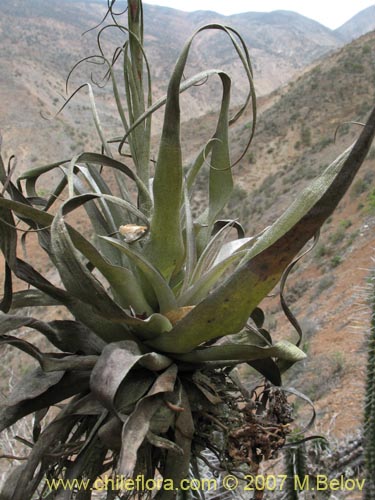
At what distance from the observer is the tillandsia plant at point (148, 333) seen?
1.17 metres

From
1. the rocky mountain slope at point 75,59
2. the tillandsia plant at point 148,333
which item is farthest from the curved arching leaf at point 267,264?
the rocky mountain slope at point 75,59

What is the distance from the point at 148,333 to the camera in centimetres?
132

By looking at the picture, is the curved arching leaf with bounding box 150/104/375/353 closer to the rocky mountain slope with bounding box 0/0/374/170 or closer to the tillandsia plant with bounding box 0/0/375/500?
the tillandsia plant with bounding box 0/0/375/500

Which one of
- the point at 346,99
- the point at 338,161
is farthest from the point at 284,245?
the point at 346,99

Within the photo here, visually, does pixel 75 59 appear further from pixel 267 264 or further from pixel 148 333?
pixel 267 264

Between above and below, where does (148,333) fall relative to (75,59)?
above

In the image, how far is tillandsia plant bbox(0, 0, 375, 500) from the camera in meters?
1.17

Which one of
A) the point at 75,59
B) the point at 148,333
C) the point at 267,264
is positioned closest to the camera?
the point at 267,264

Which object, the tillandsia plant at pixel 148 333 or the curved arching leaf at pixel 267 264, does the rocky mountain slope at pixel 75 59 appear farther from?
the curved arching leaf at pixel 267 264

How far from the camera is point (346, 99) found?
2634 cm

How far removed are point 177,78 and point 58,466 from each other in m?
0.97

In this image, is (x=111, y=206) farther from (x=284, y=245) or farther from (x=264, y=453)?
(x=264, y=453)

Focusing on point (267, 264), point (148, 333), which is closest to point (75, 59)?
point (148, 333)

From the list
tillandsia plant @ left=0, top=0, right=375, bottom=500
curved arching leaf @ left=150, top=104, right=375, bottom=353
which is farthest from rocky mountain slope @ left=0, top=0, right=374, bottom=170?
curved arching leaf @ left=150, top=104, right=375, bottom=353
